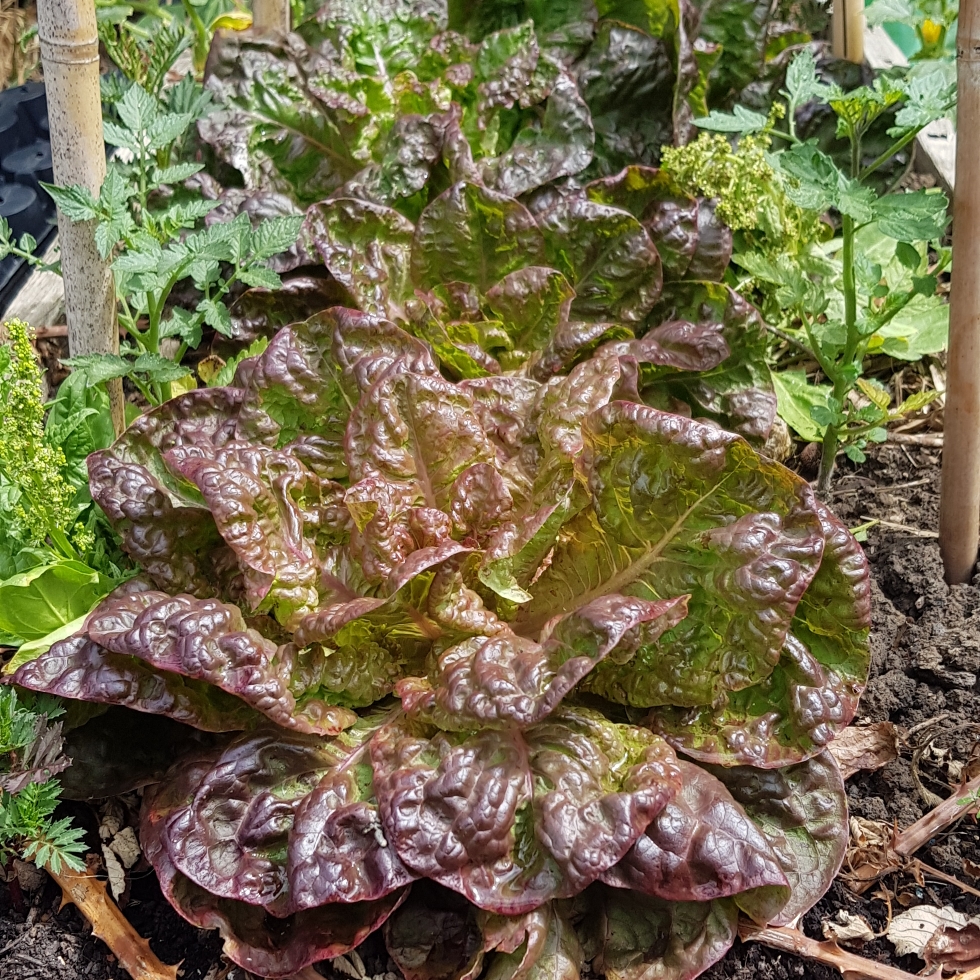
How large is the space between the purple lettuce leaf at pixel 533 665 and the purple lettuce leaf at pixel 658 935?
394mm

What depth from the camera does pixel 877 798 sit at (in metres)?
2.01

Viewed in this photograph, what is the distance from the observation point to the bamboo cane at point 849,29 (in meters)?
3.10

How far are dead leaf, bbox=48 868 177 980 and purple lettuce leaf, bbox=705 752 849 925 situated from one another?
1022 mm

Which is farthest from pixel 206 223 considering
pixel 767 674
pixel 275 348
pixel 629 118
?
pixel 767 674

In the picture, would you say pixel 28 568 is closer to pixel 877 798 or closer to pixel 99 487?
pixel 99 487

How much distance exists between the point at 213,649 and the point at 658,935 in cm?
89

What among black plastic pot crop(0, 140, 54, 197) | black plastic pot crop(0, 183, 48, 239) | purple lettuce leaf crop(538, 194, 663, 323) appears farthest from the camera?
black plastic pot crop(0, 140, 54, 197)

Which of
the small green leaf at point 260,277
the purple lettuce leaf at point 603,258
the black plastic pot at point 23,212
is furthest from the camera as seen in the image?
the black plastic pot at point 23,212

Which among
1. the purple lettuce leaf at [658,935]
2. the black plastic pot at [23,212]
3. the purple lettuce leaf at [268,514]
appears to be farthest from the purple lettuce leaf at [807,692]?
the black plastic pot at [23,212]

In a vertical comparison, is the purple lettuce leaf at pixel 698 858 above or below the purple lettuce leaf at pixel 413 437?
below

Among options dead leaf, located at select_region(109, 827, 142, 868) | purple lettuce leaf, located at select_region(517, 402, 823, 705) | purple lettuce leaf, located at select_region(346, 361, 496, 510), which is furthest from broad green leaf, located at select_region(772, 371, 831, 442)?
dead leaf, located at select_region(109, 827, 142, 868)

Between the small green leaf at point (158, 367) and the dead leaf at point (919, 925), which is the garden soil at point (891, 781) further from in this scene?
the small green leaf at point (158, 367)

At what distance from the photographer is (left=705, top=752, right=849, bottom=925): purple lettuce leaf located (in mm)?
1767

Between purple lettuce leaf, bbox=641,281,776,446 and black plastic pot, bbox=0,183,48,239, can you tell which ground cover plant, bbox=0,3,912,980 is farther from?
black plastic pot, bbox=0,183,48,239
